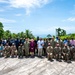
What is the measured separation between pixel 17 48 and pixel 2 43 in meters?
1.69

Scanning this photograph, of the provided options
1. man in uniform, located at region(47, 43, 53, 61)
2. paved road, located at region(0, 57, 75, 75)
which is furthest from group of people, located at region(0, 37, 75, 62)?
paved road, located at region(0, 57, 75, 75)

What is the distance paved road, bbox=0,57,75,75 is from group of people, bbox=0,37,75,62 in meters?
0.78

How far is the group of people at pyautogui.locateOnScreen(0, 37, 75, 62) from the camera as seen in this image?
17.6m

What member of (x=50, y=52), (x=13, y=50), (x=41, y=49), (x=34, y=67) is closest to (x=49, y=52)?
(x=50, y=52)

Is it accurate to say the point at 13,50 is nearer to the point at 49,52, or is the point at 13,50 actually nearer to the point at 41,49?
the point at 41,49

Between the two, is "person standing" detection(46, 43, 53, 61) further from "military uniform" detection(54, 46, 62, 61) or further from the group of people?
"military uniform" detection(54, 46, 62, 61)

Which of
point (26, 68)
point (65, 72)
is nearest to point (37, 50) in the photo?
point (26, 68)

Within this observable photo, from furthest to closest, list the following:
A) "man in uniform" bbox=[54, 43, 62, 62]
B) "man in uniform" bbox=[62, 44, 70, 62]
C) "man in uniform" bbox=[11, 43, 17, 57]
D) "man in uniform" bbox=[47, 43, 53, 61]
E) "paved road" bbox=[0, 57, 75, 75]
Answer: "man in uniform" bbox=[11, 43, 17, 57] < "man in uniform" bbox=[54, 43, 62, 62] < "man in uniform" bbox=[47, 43, 53, 61] < "man in uniform" bbox=[62, 44, 70, 62] < "paved road" bbox=[0, 57, 75, 75]

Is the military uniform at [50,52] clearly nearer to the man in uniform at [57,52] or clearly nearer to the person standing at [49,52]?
the person standing at [49,52]

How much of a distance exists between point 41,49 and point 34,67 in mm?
2697

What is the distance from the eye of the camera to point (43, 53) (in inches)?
740

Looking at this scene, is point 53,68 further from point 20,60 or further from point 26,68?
point 20,60

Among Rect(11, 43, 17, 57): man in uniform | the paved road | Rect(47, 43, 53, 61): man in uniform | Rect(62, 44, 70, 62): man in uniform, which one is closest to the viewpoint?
the paved road

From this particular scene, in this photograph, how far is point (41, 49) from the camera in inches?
725
